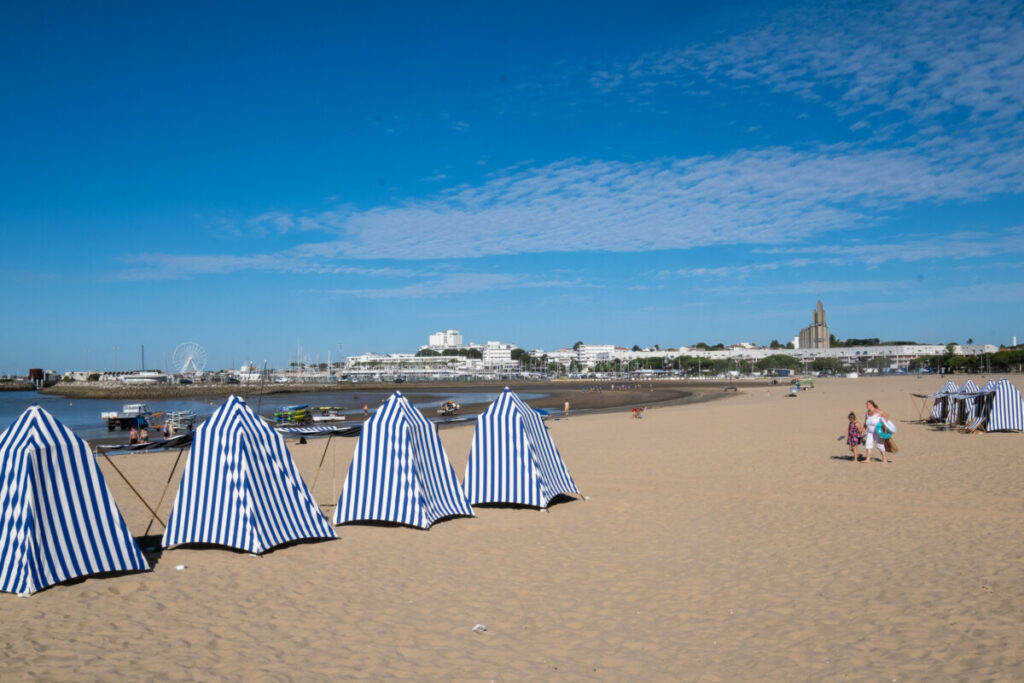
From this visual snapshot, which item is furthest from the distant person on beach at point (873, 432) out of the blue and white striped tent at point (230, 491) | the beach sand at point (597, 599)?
the blue and white striped tent at point (230, 491)

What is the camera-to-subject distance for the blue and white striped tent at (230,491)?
8742mm

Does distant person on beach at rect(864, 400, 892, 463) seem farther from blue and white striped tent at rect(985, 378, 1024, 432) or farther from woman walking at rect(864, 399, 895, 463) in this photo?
blue and white striped tent at rect(985, 378, 1024, 432)

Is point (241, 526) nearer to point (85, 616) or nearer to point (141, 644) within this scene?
point (85, 616)

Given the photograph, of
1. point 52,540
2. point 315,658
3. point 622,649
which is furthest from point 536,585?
point 52,540

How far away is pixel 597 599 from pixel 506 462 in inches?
182

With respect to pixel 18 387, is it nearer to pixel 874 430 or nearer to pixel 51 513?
pixel 51 513

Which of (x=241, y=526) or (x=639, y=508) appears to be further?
(x=639, y=508)

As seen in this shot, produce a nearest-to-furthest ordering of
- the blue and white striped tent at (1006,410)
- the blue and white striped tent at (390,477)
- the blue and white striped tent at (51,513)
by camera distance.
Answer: the blue and white striped tent at (51,513), the blue and white striped tent at (390,477), the blue and white striped tent at (1006,410)

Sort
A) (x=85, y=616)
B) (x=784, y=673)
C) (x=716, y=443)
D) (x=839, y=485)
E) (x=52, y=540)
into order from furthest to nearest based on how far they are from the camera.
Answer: (x=716, y=443) < (x=839, y=485) < (x=52, y=540) < (x=85, y=616) < (x=784, y=673)

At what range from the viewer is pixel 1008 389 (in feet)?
70.5

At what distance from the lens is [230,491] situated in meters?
8.77

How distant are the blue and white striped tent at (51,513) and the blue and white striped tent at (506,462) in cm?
525

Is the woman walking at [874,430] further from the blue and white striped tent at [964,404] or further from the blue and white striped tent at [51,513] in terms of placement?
the blue and white striped tent at [51,513]

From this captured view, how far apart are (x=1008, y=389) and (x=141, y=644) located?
23350mm
